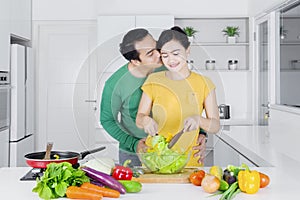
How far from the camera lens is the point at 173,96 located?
1.98 metres

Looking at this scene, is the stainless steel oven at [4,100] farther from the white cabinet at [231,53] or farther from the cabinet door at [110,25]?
the white cabinet at [231,53]

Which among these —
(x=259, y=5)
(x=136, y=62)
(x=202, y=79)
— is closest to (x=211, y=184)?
(x=202, y=79)

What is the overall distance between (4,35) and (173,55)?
303cm

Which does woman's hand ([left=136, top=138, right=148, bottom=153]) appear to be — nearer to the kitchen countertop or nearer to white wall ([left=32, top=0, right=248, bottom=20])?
the kitchen countertop

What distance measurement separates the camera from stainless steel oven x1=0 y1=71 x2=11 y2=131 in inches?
174

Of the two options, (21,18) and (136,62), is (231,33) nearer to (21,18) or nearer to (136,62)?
(21,18)

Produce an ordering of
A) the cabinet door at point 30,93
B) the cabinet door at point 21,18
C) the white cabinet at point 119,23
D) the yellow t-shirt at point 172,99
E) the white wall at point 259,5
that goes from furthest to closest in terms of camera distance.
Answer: the white cabinet at point 119,23
the cabinet door at point 30,93
the cabinet door at point 21,18
the white wall at point 259,5
the yellow t-shirt at point 172,99

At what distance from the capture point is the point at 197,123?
79.6 inches

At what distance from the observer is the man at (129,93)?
6.59 ft

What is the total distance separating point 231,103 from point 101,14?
1911 millimetres

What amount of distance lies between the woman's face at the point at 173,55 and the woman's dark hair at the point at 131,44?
0.11 meters

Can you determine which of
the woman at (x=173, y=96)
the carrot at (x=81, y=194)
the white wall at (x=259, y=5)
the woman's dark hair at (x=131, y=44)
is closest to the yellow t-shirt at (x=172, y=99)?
the woman at (x=173, y=96)

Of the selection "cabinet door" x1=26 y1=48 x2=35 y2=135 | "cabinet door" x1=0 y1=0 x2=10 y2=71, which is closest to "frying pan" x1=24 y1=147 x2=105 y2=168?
"cabinet door" x1=0 y1=0 x2=10 y2=71

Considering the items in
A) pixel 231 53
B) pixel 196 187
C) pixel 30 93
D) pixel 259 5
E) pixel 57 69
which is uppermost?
pixel 259 5
